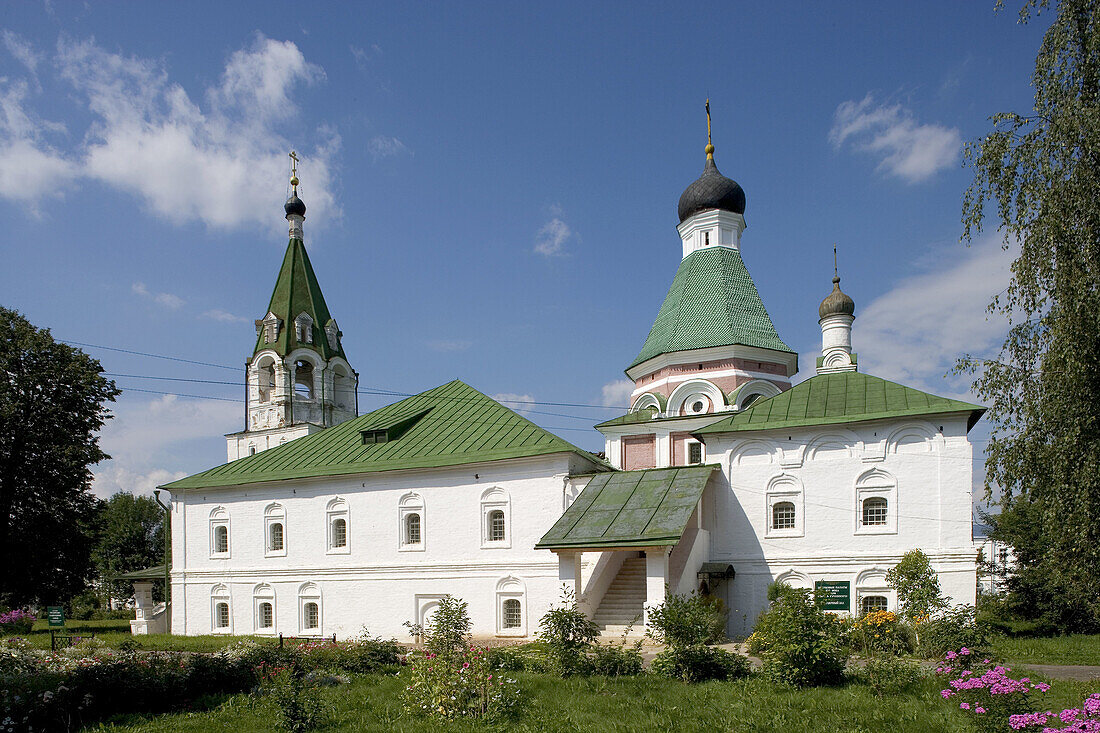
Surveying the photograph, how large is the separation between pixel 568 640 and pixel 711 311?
1416 cm

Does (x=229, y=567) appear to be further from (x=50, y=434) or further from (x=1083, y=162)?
(x=1083, y=162)

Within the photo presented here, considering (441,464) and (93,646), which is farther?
(441,464)

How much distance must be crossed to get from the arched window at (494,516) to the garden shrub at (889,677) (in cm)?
1065

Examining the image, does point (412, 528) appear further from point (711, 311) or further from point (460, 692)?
point (460, 692)

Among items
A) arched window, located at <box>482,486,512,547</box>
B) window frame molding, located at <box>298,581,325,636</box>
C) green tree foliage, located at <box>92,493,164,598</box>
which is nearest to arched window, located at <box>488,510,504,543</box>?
arched window, located at <box>482,486,512,547</box>

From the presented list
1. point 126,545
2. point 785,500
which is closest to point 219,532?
point 785,500

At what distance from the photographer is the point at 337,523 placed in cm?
2125

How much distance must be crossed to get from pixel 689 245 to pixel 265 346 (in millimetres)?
18055

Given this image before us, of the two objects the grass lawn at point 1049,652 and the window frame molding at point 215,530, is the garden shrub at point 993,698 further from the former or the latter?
the window frame molding at point 215,530

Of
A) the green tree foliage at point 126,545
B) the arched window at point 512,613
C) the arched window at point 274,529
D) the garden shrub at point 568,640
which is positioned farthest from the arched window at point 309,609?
the green tree foliage at point 126,545

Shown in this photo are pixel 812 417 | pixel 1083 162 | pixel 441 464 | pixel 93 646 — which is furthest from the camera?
pixel 441 464

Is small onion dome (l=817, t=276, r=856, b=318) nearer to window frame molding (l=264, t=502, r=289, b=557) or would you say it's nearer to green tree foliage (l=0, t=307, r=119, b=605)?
window frame molding (l=264, t=502, r=289, b=557)

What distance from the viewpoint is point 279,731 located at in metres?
8.49

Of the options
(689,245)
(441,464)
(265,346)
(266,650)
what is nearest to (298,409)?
(265,346)
